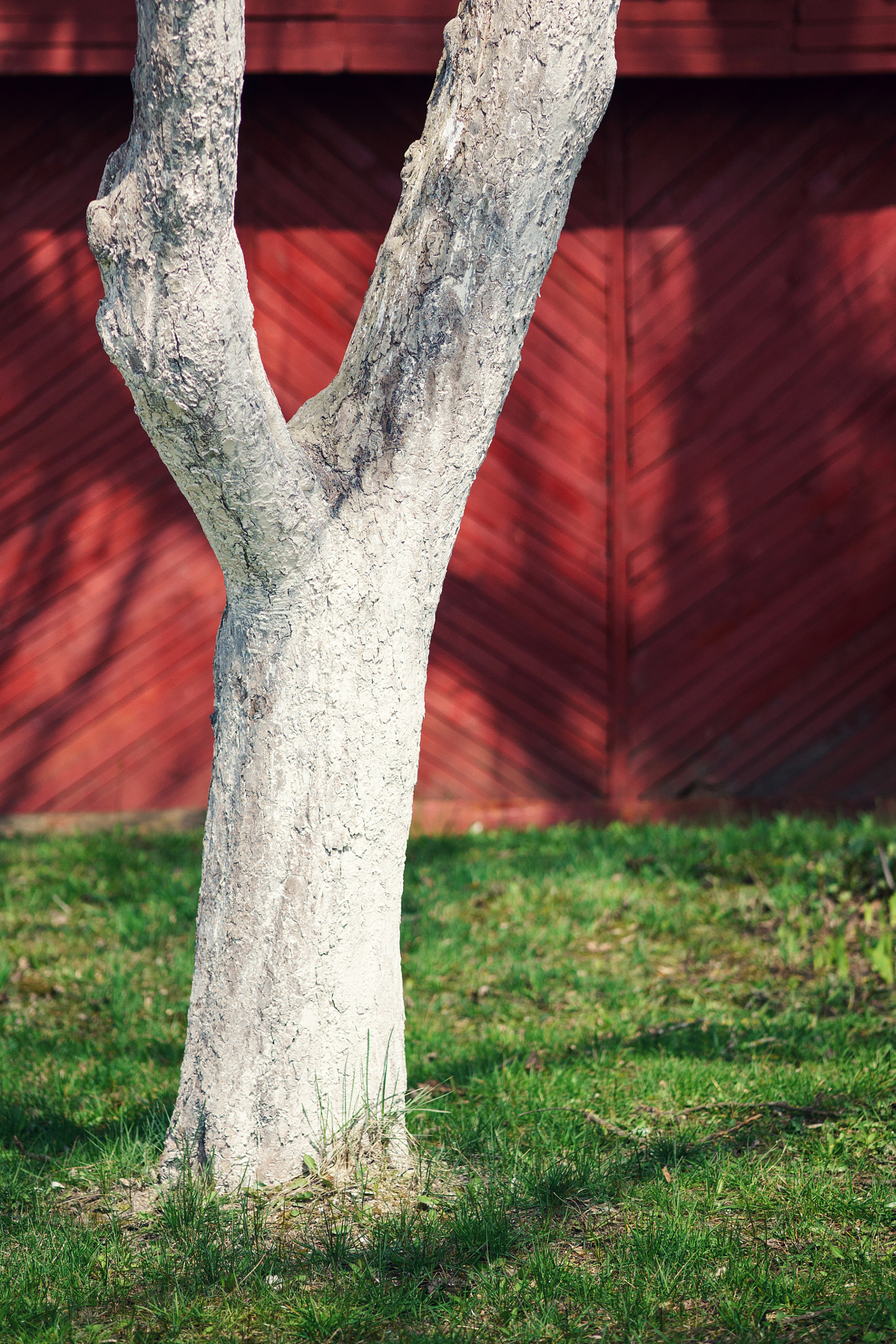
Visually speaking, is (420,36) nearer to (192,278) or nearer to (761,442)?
(761,442)

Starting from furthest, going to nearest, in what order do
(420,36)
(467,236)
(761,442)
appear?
(761,442) < (420,36) < (467,236)

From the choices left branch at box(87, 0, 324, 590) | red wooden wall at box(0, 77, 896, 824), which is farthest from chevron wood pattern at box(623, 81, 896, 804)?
left branch at box(87, 0, 324, 590)

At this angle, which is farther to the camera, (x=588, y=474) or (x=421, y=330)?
(x=588, y=474)

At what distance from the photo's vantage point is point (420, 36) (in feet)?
18.8

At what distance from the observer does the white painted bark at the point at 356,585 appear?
2.61 meters

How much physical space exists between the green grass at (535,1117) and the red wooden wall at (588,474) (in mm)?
962

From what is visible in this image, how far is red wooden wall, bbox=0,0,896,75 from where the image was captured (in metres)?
5.65

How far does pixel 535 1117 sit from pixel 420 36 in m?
4.98

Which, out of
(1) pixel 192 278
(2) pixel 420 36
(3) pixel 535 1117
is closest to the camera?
(1) pixel 192 278

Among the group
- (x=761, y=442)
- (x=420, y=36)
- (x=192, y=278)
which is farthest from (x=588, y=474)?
(x=192, y=278)

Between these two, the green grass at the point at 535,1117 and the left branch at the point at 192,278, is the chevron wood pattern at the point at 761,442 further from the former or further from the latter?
the left branch at the point at 192,278

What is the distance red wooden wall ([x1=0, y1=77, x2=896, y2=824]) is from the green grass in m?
0.96

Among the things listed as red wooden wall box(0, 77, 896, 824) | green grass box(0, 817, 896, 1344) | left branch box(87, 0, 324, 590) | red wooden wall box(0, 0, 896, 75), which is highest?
red wooden wall box(0, 0, 896, 75)

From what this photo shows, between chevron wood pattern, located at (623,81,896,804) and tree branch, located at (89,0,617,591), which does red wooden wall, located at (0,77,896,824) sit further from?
tree branch, located at (89,0,617,591)
